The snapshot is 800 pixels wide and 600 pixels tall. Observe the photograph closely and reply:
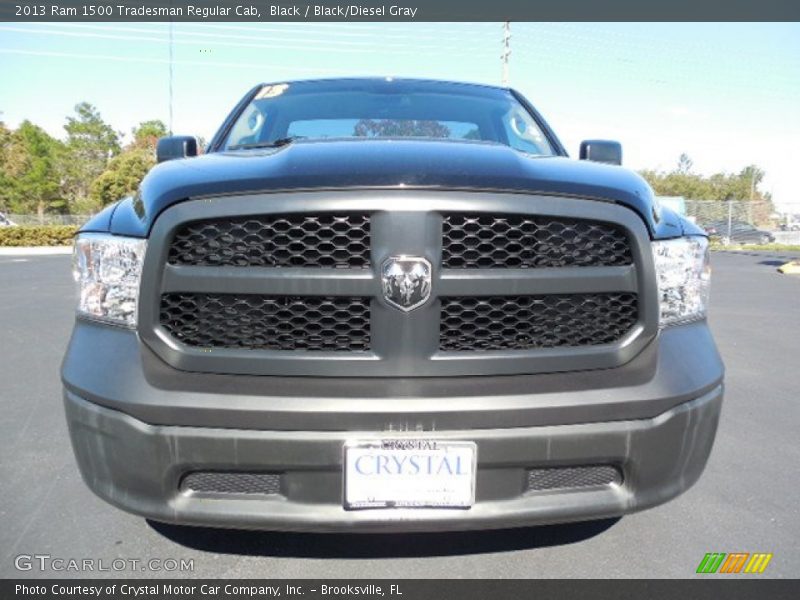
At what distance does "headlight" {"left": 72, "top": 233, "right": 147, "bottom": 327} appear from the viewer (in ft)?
6.17

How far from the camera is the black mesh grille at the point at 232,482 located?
5.85 feet

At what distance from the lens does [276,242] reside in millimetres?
1806

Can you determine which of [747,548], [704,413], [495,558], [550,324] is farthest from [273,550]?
[747,548]

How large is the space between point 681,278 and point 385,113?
191cm

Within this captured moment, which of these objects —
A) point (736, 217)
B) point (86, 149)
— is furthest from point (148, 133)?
point (736, 217)

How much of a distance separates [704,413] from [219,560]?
1.73 metres

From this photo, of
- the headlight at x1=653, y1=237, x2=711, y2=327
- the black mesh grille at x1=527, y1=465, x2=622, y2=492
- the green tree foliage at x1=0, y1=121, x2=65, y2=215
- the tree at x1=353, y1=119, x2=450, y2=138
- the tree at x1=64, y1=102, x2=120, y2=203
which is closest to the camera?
the black mesh grille at x1=527, y1=465, x2=622, y2=492

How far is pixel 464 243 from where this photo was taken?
1818mm

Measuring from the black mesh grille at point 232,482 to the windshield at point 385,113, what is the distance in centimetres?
188

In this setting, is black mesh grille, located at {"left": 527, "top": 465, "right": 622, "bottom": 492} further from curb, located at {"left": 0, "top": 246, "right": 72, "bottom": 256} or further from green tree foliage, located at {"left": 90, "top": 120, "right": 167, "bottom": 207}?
green tree foliage, located at {"left": 90, "top": 120, "right": 167, "bottom": 207}

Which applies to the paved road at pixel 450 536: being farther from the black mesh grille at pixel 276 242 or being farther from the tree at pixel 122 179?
the tree at pixel 122 179

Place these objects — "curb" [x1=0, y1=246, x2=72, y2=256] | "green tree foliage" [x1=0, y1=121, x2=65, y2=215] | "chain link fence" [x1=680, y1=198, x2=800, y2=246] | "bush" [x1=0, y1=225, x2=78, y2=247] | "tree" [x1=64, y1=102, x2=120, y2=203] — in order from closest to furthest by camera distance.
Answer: "curb" [x1=0, y1=246, x2=72, y2=256] < "bush" [x1=0, y1=225, x2=78, y2=247] < "chain link fence" [x1=680, y1=198, x2=800, y2=246] < "green tree foliage" [x1=0, y1=121, x2=65, y2=215] < "tree" [x1=64, y1=102, x2=120, y2=203]

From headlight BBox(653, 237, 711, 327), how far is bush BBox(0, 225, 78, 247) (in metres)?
31.6

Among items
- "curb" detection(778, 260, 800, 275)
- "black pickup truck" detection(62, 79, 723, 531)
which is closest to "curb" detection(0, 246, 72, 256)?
"curb" detection(778, 260, 800, 275)
